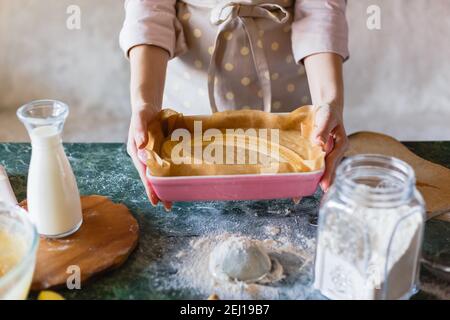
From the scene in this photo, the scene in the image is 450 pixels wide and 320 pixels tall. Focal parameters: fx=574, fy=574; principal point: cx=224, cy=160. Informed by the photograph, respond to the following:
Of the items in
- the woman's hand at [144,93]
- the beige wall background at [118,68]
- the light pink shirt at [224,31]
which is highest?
the light pink shirt at [224,31]

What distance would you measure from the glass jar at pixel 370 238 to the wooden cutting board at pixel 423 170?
21 centimetres

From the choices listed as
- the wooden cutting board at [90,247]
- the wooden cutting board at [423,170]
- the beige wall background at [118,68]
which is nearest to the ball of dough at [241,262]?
the wooden cutting board at [90,247]

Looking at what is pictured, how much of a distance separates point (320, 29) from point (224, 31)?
0.19 meters

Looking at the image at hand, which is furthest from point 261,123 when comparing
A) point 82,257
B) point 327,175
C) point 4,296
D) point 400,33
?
point 400,33

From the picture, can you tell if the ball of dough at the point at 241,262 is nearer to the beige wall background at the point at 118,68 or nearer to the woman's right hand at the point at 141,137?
the woman's right hand at the point at 141,137

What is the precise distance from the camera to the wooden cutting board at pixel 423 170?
2.93 ft

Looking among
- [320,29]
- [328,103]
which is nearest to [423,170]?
[328,103]

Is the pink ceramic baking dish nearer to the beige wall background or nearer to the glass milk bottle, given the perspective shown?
the glass milk bottle

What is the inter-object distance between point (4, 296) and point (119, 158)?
461 millimetres

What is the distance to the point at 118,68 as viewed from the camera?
1.66m

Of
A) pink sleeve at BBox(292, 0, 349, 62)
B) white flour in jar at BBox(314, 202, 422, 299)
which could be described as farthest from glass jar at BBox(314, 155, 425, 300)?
pink sleeve at BBox(292, 0, 349, 62)

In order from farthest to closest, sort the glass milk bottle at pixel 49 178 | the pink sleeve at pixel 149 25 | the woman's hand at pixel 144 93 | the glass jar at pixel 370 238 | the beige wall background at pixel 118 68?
1. the beige wall background at pixel 118 68
2. the pink sleeve at pixel 149 25
3. the woman's hand at pixel 144 93
4. the glass milk bottle at pixel 49 178
5. the glass jar at pixel 370 238

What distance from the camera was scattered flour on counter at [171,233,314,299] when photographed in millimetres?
729

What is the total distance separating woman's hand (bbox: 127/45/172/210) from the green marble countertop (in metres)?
0.04
